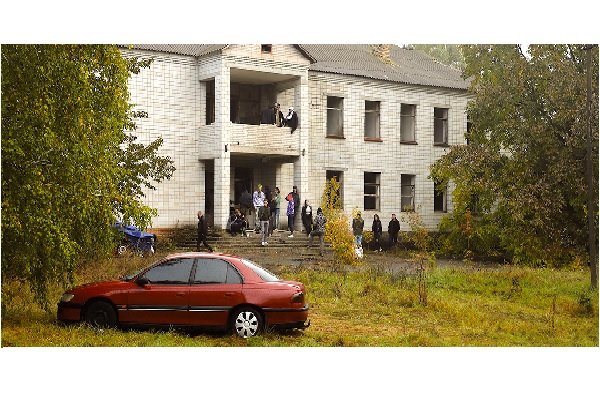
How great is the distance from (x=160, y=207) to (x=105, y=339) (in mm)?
2863

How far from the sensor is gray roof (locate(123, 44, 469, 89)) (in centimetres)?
1706

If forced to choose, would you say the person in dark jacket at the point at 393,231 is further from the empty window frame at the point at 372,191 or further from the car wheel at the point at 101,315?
the car wheel at the point at 101,315

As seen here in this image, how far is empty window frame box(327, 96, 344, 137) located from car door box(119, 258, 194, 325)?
19.7ft

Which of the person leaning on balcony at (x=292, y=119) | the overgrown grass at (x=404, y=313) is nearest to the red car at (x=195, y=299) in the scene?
the overgrown grass at (x=404, y=313)

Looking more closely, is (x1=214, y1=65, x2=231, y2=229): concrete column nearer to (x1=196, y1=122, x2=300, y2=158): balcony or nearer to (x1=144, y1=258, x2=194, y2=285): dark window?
(x1=196, y1=122, x2=300, y2=158): balcony

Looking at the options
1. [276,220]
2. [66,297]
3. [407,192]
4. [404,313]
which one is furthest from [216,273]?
[407,192]

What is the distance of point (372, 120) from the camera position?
1777 cm

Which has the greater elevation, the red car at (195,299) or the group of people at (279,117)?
the group of people at (279,117)

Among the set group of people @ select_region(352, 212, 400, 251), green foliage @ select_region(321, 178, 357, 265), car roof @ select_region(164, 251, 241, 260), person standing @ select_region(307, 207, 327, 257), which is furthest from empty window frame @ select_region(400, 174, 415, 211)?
car roof @ select_region(164, 251, 241, 260)

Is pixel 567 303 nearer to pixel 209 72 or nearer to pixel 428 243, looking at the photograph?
pixel 428 243

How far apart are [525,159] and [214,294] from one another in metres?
6.36

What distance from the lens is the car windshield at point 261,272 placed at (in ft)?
41.1

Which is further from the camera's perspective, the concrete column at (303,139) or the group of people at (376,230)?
the concrete column at (303,139)

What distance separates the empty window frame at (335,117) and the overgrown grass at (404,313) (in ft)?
12.3
